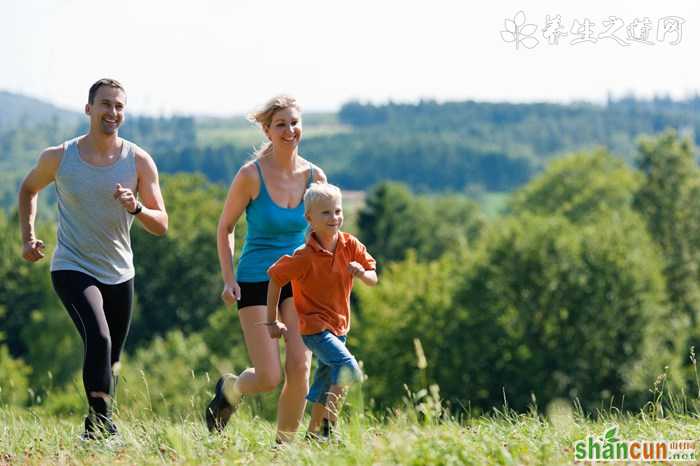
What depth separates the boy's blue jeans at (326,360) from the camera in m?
6.70

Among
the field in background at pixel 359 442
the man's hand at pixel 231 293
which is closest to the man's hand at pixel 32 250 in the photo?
the field in background at pixel 359 442

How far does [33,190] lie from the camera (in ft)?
24.4

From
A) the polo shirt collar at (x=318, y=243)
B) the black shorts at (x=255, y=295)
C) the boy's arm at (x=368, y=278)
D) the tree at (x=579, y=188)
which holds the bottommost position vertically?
the tree at (x=579, y=188)

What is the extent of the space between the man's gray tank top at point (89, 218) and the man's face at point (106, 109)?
0.25 meters

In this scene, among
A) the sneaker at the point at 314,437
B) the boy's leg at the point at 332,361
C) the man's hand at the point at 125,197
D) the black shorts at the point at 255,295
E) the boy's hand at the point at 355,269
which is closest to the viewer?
the sneaker at the point at 314,437

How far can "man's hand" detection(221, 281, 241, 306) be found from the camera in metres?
7.12

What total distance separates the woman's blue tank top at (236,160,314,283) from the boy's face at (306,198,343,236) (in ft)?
1.60

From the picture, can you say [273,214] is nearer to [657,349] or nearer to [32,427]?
[32,427]

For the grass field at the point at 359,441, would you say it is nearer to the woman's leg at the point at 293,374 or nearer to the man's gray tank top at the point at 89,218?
the woman's leg at the point at 293,374

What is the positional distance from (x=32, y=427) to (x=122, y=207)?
167 centimetres

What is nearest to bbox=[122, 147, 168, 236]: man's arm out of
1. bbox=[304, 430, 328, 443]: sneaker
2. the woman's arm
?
the woman's arm

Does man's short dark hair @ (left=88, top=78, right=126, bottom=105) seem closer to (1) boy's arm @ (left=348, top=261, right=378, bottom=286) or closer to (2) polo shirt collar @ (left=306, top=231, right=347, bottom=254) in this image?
(2) polo shirt collar @ (left=306, top=231, right=347, bottom=254)

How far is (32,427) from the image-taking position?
7.54m
